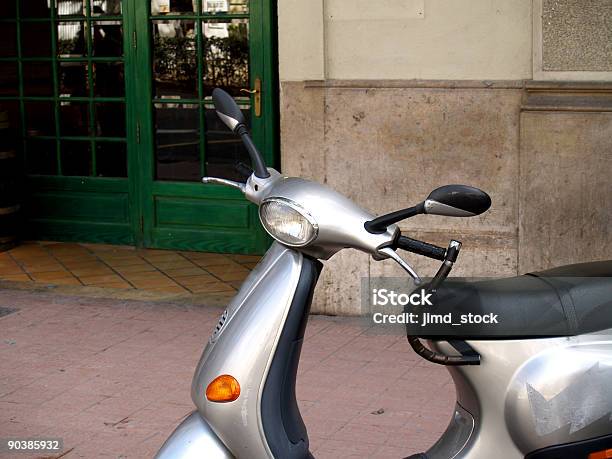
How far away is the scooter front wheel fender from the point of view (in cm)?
294

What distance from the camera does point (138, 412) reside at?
16.6ft

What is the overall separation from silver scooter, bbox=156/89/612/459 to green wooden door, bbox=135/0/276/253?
15.5 ft

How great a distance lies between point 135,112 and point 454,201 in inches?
229

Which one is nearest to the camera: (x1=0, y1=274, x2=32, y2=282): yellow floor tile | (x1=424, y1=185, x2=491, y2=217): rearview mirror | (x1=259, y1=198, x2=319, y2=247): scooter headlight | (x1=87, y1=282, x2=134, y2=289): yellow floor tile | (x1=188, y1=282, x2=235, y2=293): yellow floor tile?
(x1=424, y1=185, x2=491, y2=217): rearview mirror

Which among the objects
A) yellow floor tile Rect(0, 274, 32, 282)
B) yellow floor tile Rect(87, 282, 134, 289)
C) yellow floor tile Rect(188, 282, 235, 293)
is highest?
yellow floor tile Rect(0, 274, 32, 282)

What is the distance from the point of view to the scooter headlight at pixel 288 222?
2910 millimetres

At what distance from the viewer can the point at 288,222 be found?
116 inches

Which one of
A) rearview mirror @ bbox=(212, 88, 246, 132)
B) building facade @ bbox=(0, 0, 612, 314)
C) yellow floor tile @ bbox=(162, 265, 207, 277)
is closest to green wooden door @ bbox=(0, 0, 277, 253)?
yellow floor tile @ bbox=(162, 265, 207, 277)

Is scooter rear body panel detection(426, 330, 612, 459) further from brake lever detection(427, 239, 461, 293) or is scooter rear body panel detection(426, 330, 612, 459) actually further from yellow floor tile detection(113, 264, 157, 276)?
yellow floor tile detection(113, 264, 157, 276)

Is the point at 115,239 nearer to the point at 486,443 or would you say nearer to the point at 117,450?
the point at 117,450

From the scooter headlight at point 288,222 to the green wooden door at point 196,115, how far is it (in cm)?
481

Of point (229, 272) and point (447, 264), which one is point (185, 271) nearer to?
point (229, 272)

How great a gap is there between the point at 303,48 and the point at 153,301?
1.85 meters

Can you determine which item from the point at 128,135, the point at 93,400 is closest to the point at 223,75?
the point at 128,135
